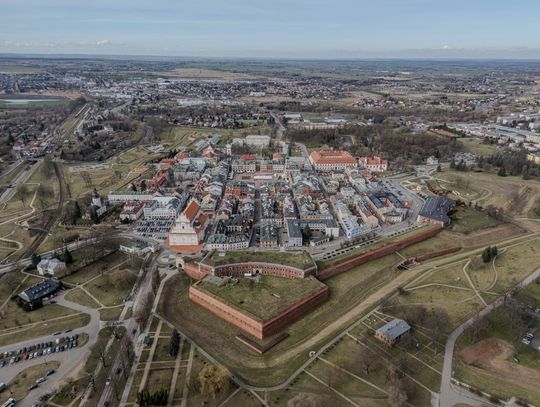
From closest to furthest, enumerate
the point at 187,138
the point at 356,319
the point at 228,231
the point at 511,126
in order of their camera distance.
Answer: the point at 356,319 → the point at 228,231 → the point at 187,138 → the point at 511,126

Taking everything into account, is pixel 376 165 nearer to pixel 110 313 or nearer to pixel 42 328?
pixel 110 313

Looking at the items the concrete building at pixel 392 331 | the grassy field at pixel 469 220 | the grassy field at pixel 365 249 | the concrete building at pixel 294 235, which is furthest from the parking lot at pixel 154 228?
the grassy field at pixel 469 220

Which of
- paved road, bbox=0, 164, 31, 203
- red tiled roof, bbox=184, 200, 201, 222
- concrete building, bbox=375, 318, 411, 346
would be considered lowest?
paved road, bbox=0, 164, 31, 203

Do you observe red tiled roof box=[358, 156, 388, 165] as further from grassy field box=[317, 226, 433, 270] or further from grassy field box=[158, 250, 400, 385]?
grassy field box=[158, 250, 400, 385]

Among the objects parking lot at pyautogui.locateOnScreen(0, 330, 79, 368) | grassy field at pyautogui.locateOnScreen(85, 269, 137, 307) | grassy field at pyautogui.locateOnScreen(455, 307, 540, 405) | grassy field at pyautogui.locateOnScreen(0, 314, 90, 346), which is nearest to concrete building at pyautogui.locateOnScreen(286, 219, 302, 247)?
grassy field at pyautogui.locateOnScreen(85, 269, 137, 307)

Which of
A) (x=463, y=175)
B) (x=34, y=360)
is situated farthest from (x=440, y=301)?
(x=463, y=175)

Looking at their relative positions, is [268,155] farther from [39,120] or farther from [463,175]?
[39,120]

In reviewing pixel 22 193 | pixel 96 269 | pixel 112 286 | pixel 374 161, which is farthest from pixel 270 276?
pixel 22 193
